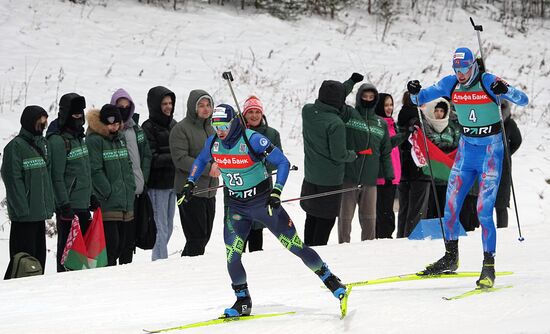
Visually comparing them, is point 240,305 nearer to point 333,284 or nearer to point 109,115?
point 333,284

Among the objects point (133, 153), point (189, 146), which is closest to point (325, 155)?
point (189, 146)

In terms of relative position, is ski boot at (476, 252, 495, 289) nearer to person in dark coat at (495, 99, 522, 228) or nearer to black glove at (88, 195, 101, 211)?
person in dark coat at (495, 99, 522, 228)

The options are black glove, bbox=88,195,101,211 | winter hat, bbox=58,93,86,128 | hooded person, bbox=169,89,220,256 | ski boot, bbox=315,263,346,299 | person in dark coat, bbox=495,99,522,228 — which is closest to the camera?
ski boot, bbox=315,263,346,299

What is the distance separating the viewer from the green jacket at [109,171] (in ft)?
34.3

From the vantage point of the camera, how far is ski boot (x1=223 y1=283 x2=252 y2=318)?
764 centimetres

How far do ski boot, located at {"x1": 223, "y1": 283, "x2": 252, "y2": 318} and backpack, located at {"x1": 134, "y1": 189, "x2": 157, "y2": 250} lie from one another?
3202 mm

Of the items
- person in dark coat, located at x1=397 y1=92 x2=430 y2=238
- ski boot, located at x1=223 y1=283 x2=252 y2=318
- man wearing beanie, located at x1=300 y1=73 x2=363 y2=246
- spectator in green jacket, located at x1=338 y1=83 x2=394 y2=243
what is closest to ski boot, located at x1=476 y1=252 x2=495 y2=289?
ski boot, located at x1=223 y1=283 x2=252 y2=318

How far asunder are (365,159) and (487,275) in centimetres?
338

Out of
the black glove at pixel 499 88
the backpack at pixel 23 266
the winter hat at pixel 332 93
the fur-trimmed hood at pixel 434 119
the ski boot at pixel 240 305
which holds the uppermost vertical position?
the black glove at pixel 499 88

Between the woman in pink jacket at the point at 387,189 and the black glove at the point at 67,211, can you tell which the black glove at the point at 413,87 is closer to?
the woman in pink jacket at the point at 387,189

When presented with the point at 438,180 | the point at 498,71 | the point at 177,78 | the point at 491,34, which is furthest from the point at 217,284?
the point at 491,34

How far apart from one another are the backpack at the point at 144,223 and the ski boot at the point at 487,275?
3.99 metres

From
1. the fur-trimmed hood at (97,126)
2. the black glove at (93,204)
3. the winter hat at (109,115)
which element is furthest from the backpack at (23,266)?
the winter hat at (109,115)

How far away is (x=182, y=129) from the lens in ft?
35.7
